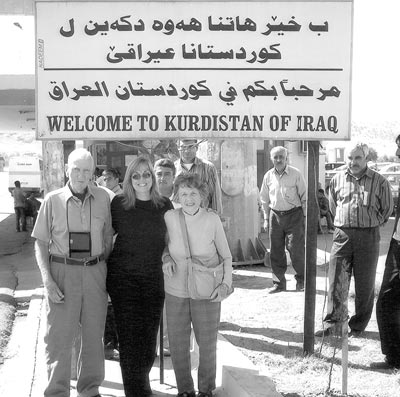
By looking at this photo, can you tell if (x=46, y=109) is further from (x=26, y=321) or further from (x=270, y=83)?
(x=26, y=321)

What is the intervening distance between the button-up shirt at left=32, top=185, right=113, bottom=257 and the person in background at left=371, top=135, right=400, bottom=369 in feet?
8.25

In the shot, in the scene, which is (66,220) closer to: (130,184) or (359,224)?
(130,184)

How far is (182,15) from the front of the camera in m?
5.45

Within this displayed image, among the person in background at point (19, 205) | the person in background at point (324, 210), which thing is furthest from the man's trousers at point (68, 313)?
the person in background at point (19, 205)

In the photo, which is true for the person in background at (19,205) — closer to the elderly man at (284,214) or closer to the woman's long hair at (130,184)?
the elderly man at (284,214)

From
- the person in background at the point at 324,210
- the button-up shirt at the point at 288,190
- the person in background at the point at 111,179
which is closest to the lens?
the person in background at the point at 111,179

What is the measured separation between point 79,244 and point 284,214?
482cm

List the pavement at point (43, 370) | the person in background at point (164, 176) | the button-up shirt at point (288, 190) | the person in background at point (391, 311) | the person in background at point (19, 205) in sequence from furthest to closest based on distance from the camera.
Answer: the person in background at point (19, 205) < the button-up shirt at point (288, 190) < the person in background at point (391, 311) < the person in background at point (164, 176) < the pavement at point (43, 370)

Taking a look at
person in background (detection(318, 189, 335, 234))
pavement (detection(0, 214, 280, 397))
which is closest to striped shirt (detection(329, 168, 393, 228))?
pavement (detection(0, 214, 280, 397))

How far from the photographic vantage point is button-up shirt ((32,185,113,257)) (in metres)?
4.62

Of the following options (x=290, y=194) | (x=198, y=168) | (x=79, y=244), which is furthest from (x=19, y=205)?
(x=79, y=244)

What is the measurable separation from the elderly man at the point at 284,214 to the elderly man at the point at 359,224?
2.30 meters

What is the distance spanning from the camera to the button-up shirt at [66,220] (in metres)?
4.62

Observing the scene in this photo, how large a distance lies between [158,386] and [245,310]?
3105 millimetres
